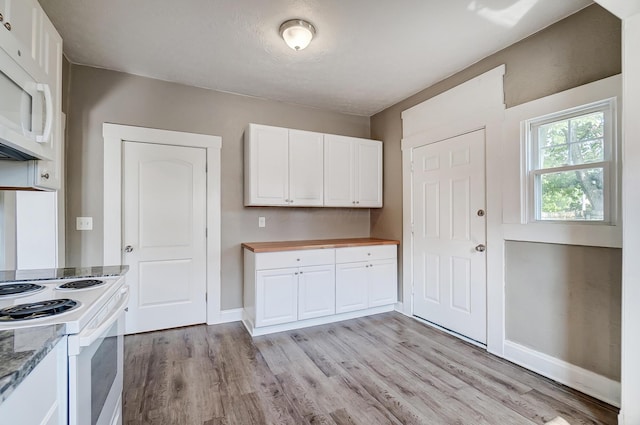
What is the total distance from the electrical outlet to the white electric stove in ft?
5.16

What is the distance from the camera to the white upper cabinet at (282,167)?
3.21 meters

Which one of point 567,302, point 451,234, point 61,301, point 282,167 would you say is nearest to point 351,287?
point 451,234

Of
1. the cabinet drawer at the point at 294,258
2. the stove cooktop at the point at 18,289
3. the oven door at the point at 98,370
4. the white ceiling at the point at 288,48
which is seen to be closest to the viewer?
the oven door at the point at 98,370

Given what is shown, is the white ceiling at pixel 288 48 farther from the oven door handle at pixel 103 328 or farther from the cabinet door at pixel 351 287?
the cabinet door at pixel 351 287

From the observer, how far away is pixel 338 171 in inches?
143

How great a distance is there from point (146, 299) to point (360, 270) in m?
2.28

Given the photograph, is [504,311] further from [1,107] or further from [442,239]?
[1,107]

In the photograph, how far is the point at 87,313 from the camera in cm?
100

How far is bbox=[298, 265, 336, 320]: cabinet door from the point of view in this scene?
3.12 meters

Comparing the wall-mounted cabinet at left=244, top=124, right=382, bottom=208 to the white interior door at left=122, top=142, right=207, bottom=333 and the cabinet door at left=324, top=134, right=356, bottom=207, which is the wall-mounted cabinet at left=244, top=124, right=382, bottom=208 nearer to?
the cabinet door at left=324, top=134, right=356, bottom=207

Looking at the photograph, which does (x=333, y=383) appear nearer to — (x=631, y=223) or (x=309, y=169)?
(x=631, y=223)

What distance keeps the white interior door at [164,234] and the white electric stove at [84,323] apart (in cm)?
160

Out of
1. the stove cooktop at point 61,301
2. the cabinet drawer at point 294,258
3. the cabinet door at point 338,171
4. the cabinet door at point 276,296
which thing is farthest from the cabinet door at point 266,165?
the stove cooktop at point 61,301

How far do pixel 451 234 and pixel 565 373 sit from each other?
135 centimetres
